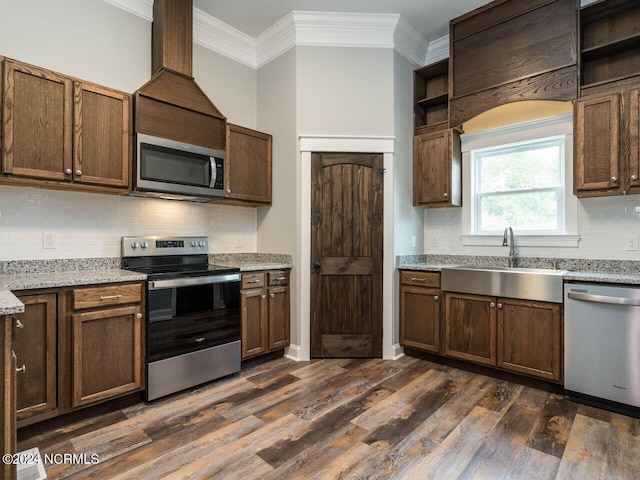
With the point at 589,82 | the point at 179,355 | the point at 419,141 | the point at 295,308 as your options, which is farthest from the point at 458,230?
the point at 179,355

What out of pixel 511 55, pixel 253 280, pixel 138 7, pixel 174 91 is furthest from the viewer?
pixel 253 280

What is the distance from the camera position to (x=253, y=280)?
318 centimetres

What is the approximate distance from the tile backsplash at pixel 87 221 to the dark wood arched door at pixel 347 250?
1.04 m

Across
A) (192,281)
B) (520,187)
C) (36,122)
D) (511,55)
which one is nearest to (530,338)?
(520,187)

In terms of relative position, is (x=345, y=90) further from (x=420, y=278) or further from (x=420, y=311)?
(x=420, y=311)

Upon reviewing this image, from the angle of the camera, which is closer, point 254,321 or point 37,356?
point 37,356

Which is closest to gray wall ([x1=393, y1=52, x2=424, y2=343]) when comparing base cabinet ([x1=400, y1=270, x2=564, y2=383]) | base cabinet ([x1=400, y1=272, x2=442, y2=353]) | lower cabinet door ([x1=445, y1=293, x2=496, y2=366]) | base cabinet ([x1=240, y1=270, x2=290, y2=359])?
base cabinet ([x1=400, y1=272, x2=442, y2=353])

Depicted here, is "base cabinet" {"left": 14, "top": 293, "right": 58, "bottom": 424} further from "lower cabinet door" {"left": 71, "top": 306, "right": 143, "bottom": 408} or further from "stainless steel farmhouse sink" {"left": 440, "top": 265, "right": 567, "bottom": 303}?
"stainless steel farmhouse sink" {"left": 440, "top": 265, "right": 567, "bottom": 303}

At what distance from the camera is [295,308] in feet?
11.4

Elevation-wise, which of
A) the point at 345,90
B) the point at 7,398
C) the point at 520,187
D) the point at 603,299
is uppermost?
the point at 345,90

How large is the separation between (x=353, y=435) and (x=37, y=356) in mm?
1916

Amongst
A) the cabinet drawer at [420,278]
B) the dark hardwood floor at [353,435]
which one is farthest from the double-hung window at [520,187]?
the dark hardwood floor at [353,435]

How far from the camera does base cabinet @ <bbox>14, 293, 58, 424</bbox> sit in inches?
78.1

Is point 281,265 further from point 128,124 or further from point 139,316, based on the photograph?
point 128,124
